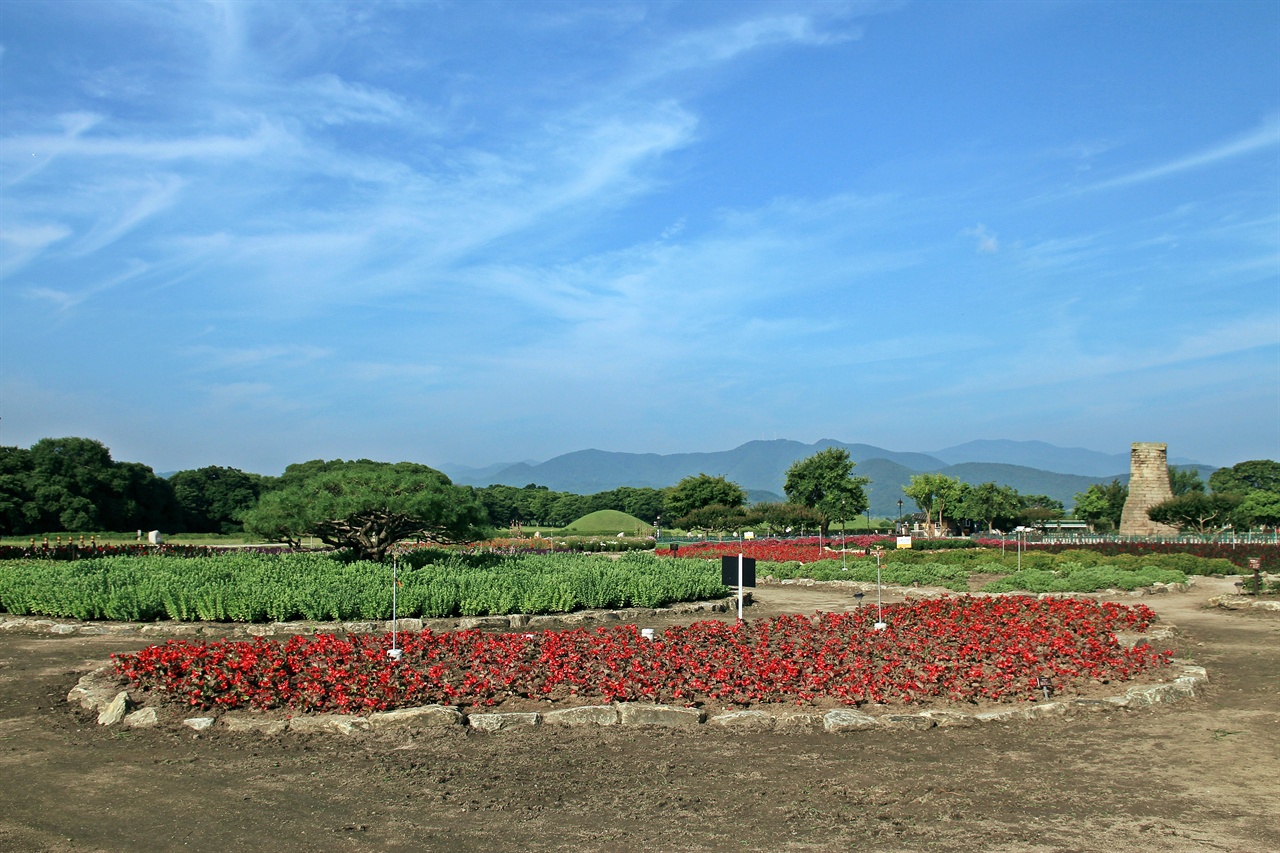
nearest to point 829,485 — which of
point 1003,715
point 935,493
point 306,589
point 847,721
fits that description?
point 935,493

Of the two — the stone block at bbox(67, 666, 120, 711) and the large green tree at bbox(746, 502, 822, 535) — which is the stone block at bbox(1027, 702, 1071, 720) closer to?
the stone block at bbox(67, 666, 120, 711)

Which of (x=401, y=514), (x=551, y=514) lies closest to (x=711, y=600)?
(x=401, y=514)

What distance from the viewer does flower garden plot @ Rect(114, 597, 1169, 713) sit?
812cm

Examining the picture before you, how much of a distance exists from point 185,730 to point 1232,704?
1003 centimetres

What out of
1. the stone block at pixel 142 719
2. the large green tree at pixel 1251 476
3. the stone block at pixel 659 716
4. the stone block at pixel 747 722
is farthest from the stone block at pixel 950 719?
the large green tree at pixel 1251 476

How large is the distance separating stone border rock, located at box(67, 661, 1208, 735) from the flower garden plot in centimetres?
25

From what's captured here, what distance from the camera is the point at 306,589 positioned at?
1401 cm

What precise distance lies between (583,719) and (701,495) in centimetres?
5812

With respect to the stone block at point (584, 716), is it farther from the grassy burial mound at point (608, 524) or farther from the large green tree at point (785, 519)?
the grassy burial mound at point (608, 524)

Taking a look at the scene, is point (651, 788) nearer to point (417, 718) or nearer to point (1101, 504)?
point (417, 718)

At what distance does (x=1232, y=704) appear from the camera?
9.03 m

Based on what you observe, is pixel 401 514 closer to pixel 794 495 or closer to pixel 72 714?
pixel 72 714

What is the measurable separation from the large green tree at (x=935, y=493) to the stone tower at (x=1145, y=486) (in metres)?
29.5

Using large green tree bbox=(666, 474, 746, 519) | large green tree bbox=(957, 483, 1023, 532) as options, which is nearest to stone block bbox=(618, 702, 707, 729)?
large green tree bbox=(666, 474, 746, 519)
